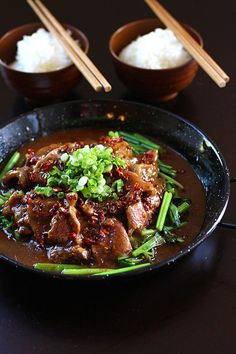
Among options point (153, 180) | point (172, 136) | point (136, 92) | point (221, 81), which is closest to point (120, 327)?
point (153, 180)

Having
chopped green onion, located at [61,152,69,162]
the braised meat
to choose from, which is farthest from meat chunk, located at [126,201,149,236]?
chopped green onion, located at [61,152,69,162]

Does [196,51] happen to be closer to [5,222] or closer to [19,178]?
[19,178]

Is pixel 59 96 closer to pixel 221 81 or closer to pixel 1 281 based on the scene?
pixel 221 81

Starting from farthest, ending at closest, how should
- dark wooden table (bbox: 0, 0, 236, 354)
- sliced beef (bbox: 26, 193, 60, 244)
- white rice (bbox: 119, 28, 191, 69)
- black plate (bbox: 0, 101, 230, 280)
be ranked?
white rice (bbox: 119, 28, 191, 69), black plate (bbox: 0, 101, 230, 280), sliced beef (bbox: 26, 193, 60, 244), dark wooden table (bbox: 0, 0, 236, 354)

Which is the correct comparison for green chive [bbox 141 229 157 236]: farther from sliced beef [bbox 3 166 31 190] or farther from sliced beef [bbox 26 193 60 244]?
sliced beef [bbox 3 166 31 190]

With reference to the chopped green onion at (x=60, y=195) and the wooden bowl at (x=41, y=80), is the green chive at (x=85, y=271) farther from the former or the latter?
the wooden bowl at (x=41, y=80)

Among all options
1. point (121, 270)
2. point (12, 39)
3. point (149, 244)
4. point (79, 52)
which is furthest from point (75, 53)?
point (121, 270)

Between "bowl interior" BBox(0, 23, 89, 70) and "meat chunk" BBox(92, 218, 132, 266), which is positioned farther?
"bowl interior" BBox(0, 23, 89, 70)
